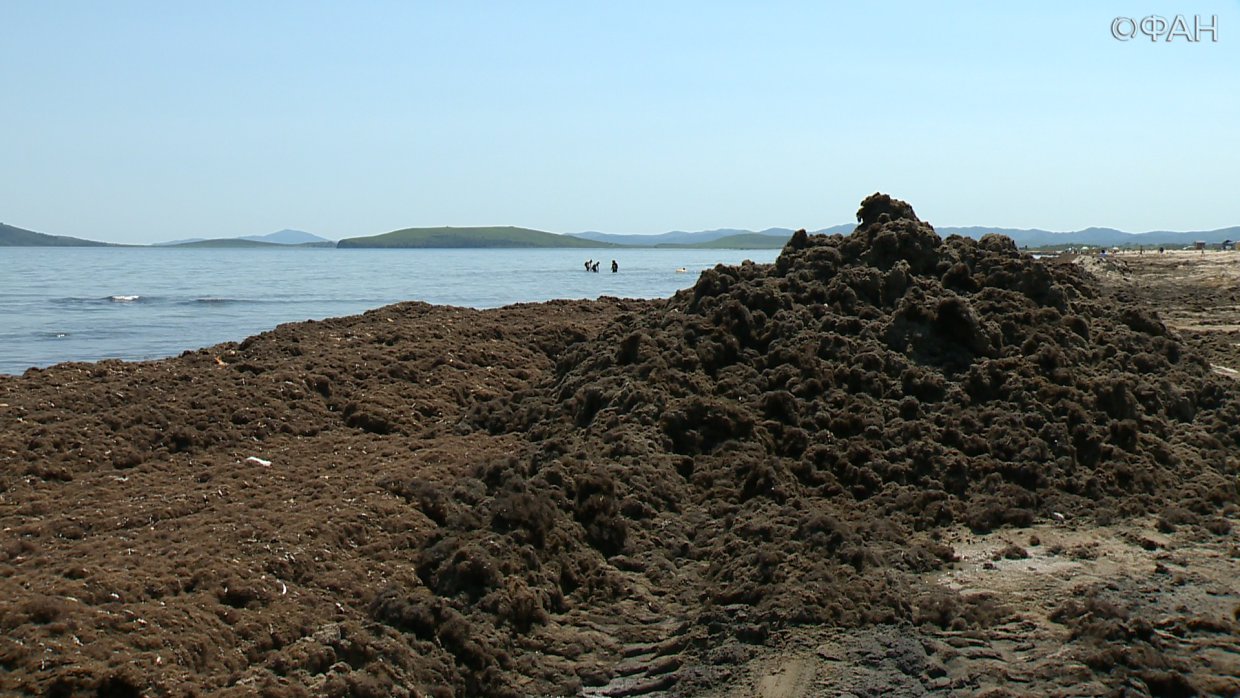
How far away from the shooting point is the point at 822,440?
23.5 ft

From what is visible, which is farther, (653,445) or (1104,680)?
(653,445)

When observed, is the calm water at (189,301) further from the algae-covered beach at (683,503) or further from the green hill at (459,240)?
the green hill at (459,240)

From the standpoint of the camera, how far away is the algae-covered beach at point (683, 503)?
441cm

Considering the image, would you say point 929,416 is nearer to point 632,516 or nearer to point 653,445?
point 653,445

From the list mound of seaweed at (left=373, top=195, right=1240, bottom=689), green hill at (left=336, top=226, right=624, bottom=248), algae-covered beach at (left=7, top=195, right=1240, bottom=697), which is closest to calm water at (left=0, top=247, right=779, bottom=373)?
algae-covered beach at (left=7, top=195, right=1240, bottom=697)

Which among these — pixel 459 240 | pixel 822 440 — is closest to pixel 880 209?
pixel 822 440

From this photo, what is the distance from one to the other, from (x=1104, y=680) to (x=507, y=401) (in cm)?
584

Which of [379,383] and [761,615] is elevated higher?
[379,383]

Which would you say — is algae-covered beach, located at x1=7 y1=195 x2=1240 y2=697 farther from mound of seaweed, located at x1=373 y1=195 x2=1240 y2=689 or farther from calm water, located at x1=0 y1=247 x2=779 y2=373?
calm water, located at x1=0 y1=247 x2=779 y2=373

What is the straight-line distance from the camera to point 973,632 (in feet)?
15.6

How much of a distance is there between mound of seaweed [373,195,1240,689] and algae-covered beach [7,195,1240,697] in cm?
3

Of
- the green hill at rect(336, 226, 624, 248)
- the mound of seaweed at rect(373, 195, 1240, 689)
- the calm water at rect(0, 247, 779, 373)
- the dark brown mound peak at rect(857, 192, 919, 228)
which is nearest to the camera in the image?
the mound of seaweed at rect(373, 195, 1240, 689)

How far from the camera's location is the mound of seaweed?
208 inches

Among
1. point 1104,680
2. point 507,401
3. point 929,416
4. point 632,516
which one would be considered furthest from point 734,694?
point 507,401
